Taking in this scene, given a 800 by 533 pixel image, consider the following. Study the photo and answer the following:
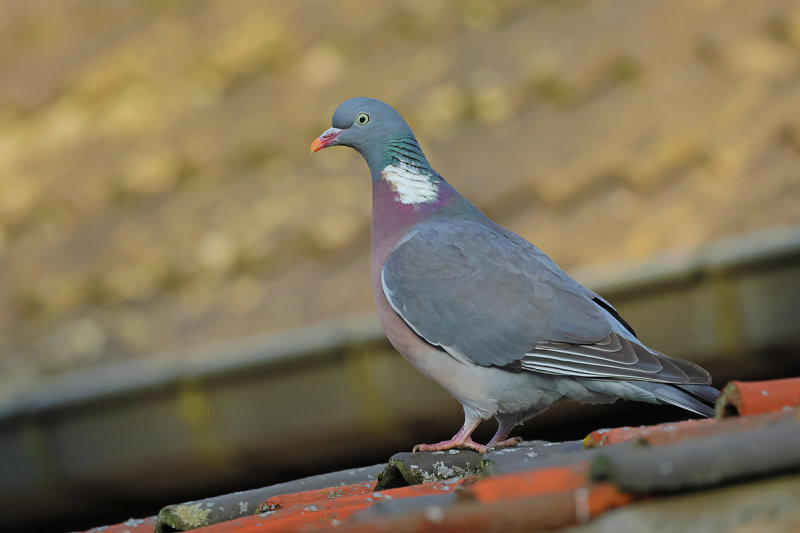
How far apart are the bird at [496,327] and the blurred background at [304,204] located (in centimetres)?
178

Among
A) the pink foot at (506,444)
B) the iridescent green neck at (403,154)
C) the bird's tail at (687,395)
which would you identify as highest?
the iridescent green neck at (403,154)

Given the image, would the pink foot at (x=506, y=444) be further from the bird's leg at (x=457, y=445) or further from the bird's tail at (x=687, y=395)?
the bird's tail at (x=687, y=395)

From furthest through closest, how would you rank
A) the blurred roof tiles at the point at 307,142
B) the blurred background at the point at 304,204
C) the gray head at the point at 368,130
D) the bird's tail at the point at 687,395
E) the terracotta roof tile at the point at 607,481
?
the blurred roof tiles at the point at 307,142 < the blurred background at the point at 304,204 < the gray head at the point at 368,130 < the bird's tail at the point at 687,395 < the terracotta roof tile at the point at 607,481

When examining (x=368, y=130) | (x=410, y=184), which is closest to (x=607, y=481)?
(x=410, y=184)

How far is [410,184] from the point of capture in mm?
2854

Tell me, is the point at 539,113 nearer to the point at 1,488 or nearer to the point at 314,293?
the point at 314,293

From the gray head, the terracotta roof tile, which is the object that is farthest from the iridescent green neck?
the terracotta roof tile

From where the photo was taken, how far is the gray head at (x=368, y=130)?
116 inches

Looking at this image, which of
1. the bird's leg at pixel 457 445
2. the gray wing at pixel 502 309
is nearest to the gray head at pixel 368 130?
the gray wing at pixel 502 309

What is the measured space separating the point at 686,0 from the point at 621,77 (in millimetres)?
545

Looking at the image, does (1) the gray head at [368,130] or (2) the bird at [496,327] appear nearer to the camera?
(2) the bird at [496,327]

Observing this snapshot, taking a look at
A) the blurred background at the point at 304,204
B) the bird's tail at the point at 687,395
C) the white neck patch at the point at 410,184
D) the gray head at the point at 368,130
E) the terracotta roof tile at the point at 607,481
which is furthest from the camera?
the blurred background at the point at 304,204

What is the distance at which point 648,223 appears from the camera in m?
5.13

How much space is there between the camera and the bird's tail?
2.49 metres
